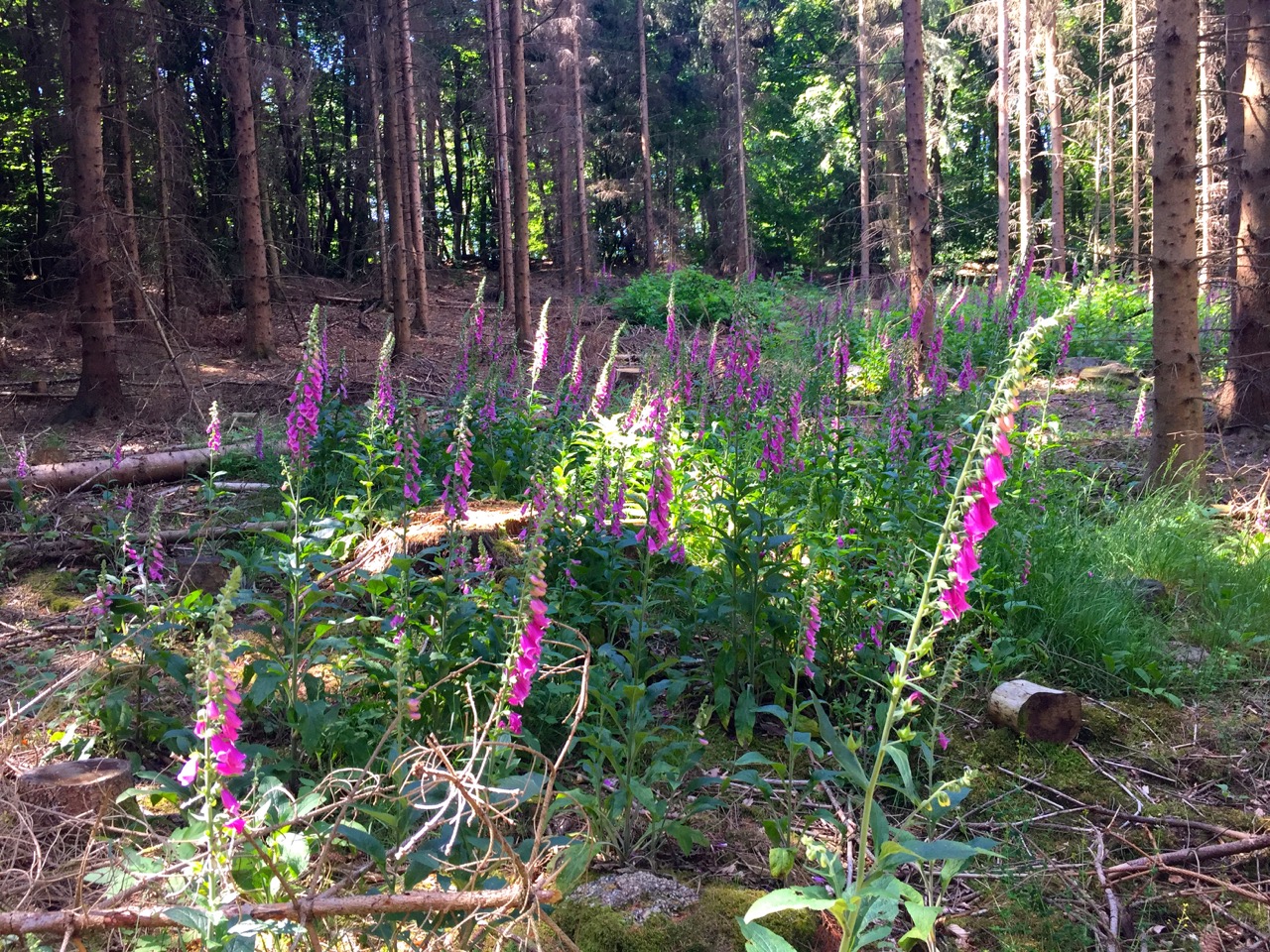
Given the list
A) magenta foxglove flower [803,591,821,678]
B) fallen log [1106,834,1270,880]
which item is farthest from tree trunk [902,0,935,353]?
fallen log [1106,834,1270,880]

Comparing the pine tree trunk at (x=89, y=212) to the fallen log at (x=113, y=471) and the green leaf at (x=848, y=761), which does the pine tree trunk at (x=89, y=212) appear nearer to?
the fallen log at (x=113, y=471)

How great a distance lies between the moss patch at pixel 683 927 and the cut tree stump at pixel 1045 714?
169cm

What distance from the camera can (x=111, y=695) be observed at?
3.36 metres

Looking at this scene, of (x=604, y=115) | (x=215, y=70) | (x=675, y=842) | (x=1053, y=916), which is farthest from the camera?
(x=604, y=115)

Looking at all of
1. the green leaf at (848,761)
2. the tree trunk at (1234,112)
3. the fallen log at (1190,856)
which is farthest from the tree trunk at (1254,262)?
the green leaf at (848,761)

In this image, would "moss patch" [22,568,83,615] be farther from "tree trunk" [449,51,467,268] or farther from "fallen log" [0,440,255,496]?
"tree trunk" [449,51,467,268]

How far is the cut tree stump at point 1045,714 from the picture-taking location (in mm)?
3859

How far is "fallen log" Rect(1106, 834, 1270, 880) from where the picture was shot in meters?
3.04

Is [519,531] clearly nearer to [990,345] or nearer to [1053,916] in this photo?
[1053,916]

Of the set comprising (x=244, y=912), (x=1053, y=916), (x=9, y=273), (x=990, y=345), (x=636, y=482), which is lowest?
(x=1053, y=916)

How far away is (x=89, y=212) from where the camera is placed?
9602 millimetres

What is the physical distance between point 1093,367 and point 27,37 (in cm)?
1656

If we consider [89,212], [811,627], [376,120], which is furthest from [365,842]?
[376,120]

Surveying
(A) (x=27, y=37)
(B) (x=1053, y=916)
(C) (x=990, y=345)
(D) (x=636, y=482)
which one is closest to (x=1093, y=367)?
(C) (x=990, y=345)
